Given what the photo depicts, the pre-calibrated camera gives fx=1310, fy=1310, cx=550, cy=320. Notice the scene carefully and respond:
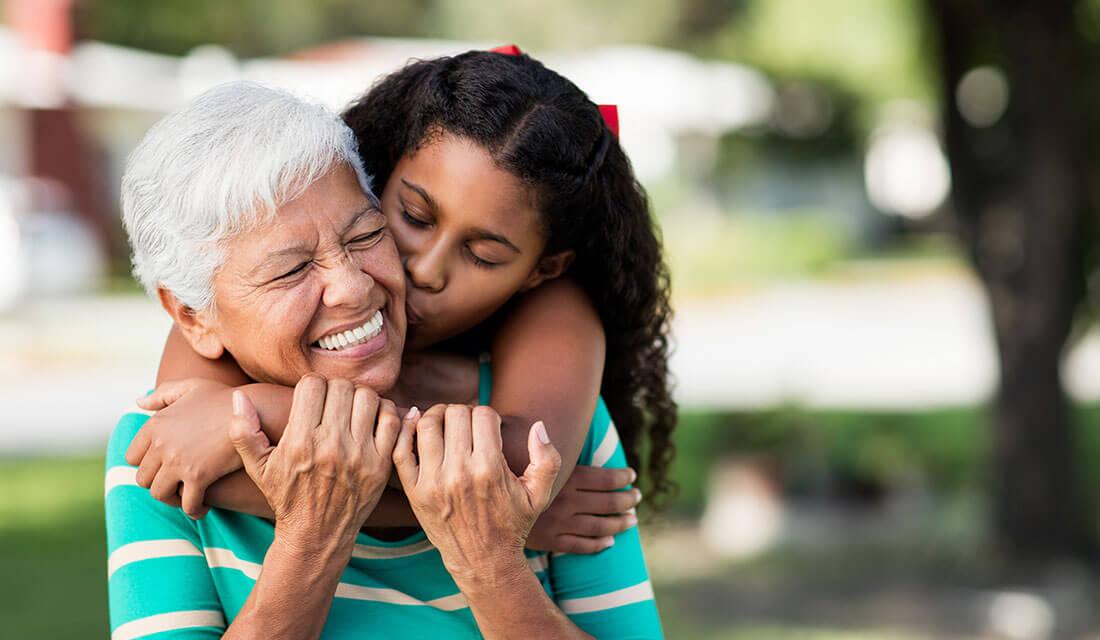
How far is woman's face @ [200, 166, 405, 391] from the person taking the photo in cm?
181

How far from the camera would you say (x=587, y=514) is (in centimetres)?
204

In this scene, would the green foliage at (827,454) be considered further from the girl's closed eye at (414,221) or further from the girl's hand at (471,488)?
the girl's hand at (471,488)

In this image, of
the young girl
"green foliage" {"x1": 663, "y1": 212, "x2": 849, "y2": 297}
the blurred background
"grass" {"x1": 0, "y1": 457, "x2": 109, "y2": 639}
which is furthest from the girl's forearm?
"green foliage" {"x1": 663, "y1": 212, "x2": 849, "y2": 297}

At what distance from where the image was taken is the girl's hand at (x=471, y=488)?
175 centimetres

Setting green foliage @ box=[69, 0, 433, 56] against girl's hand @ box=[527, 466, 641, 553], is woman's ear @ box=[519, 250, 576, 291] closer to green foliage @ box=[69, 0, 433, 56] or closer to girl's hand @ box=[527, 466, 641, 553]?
girl's hand @ box=[527, 466, 641, 553]

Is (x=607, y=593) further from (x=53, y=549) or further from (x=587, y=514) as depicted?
(x=53, y=549)

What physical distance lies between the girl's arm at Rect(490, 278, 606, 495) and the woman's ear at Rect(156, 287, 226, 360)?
0.43 meters

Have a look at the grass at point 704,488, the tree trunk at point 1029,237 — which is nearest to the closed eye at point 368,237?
the grass at point 704,488

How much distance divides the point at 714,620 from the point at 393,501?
480 cm

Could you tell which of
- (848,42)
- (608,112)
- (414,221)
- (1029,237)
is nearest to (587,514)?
(414,221)

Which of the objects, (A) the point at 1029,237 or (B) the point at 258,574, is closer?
(B) the point at 258,574

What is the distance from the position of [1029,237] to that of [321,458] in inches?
229

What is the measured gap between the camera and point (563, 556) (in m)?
2.06

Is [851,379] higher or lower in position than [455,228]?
lower
